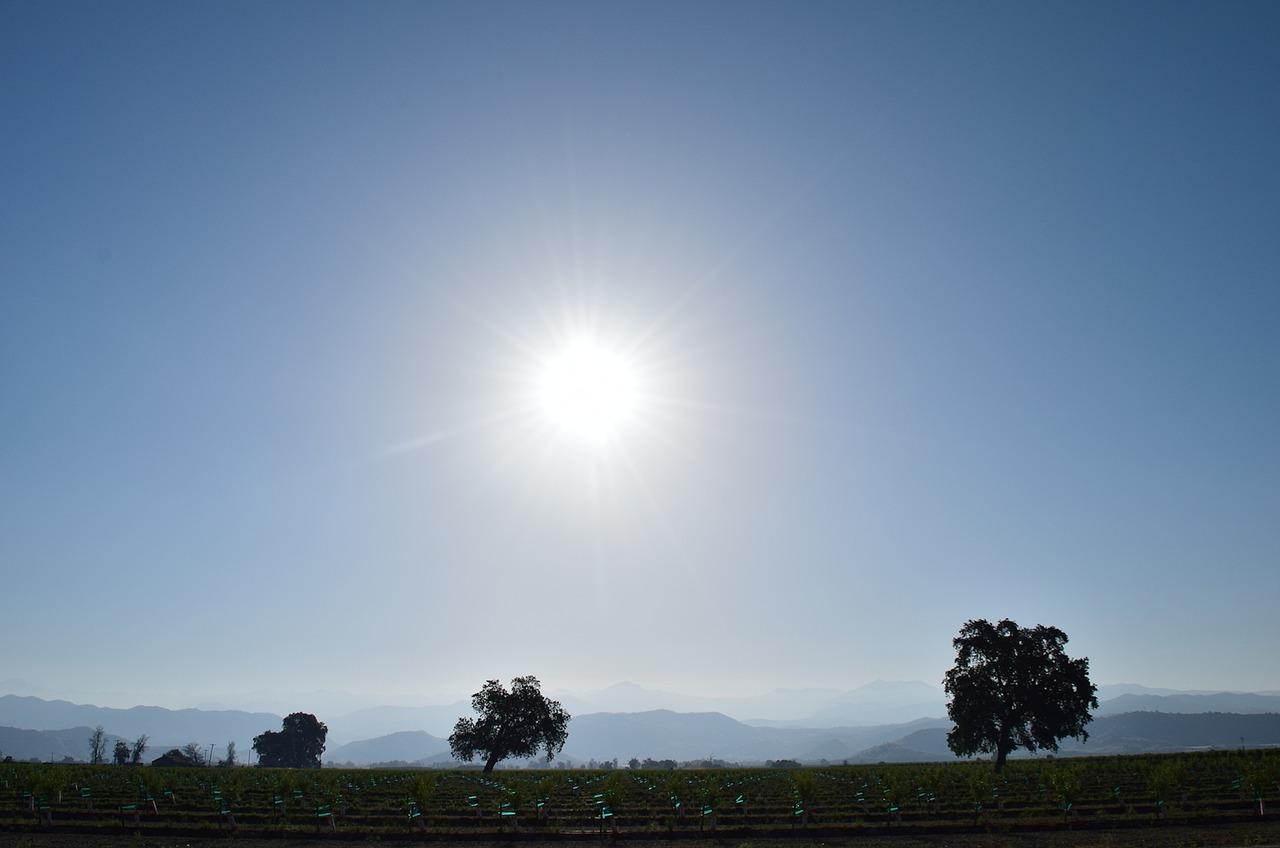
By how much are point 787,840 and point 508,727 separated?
189 ft

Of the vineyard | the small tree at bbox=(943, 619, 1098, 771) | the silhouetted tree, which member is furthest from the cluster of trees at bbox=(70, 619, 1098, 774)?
the silhouetted tree

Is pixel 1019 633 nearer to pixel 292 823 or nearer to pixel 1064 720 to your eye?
pixel 1064 720

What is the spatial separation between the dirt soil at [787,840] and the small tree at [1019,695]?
38887mm

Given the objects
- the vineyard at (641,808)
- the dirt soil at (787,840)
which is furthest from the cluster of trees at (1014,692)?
the dirt soil at (787,840)

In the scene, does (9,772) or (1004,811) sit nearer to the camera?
(1004,811)

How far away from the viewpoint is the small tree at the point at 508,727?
7631 centimetres

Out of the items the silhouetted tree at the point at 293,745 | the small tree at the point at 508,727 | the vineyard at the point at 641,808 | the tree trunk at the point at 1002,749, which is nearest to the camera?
the vineyard at the point at 641,808

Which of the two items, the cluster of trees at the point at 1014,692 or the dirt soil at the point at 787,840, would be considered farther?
the cluster of trees at the point at 1014,692

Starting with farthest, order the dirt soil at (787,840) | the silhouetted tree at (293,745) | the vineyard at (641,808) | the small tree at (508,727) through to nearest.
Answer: the silhouetted tree at (293,745), the small tree at (508,727), the vineyard at (641,808), the dirt soil at (787,840)

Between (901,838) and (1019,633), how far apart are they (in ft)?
162

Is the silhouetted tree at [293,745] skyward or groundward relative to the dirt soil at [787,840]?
groundward

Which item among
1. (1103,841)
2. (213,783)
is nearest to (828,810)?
(1103,841)

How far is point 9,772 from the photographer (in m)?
51.8

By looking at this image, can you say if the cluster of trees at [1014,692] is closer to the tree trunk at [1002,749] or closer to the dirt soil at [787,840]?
the tree trunk at [1002,749]
